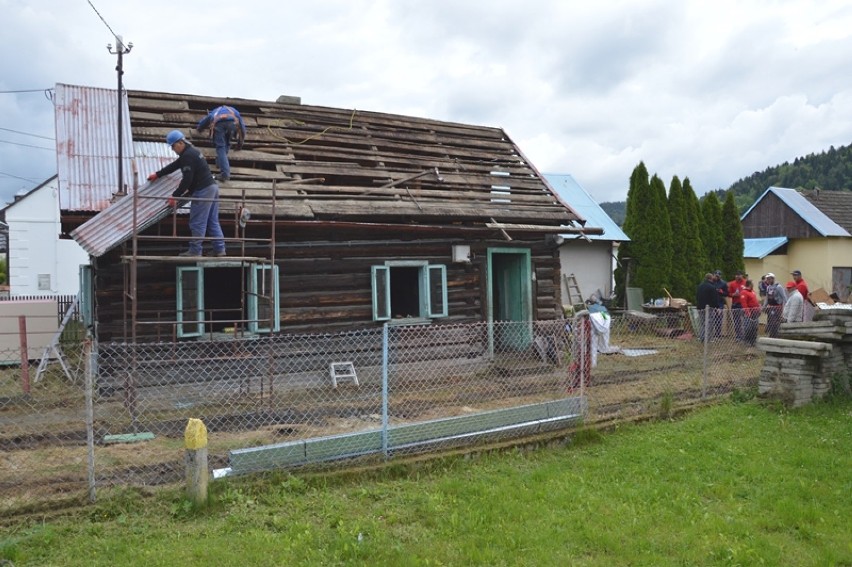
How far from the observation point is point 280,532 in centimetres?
509

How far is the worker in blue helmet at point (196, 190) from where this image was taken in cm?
901

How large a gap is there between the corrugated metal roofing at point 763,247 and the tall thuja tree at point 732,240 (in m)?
4.73

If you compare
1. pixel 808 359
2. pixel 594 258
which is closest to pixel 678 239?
pixel 594 258

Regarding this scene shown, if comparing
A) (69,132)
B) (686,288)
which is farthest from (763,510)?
(686,288)

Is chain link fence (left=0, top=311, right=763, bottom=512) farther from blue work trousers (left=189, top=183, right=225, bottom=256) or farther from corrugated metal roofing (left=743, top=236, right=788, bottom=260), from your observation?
corrugated metal roofing (left=743, top=236, right=788, bottom=260)

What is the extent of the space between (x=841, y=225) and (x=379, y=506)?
1281 inches

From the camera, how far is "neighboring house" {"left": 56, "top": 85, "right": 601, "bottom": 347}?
988 centimetres

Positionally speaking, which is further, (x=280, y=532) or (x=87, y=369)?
(x=87, y=369)

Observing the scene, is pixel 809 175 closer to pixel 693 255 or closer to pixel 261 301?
pixel 693 255

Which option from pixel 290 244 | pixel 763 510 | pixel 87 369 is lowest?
pixel 763 510

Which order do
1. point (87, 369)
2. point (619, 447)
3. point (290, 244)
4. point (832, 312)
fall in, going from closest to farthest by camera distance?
point (87, 369), point (619, 447), point (832, 312), point (290, 244)

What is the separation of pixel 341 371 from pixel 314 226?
259cm

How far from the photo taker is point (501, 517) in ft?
17.8

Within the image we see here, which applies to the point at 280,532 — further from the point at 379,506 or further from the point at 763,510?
the point at 763,510
